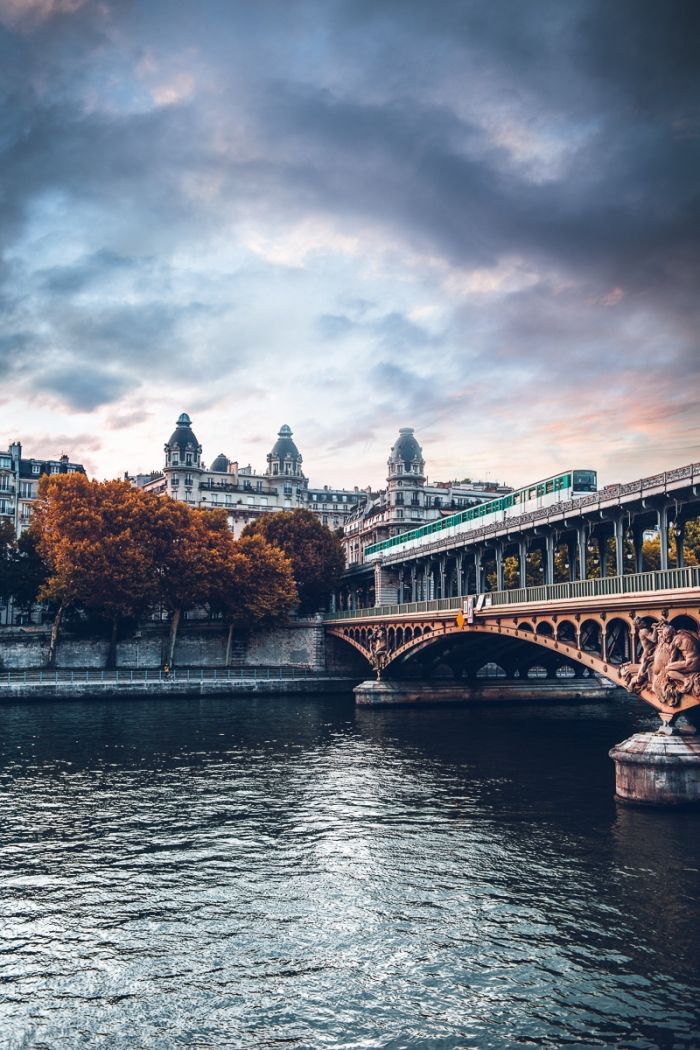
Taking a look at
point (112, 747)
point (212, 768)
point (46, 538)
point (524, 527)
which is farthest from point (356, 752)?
point (46, 538)

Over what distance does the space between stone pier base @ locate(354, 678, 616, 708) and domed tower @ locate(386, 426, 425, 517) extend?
75.2 metres

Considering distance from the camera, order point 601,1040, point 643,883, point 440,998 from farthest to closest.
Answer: point 643,883 < point 440,998 < point 601,1040

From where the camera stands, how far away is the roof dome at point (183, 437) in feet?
600

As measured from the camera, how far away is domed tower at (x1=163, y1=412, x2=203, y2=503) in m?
182

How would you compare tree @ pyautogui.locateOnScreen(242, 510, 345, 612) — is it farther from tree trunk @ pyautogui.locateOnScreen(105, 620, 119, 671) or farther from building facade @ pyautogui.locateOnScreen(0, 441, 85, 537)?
building facade @ pyautogui.locateOnScreen(0, 441, 85, 537)

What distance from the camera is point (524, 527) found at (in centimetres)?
6050

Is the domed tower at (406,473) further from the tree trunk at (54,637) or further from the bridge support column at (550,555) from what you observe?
the bridge support column at (550,555)

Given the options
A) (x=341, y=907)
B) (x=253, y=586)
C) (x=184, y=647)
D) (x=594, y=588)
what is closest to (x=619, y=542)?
(x=594, y=588)

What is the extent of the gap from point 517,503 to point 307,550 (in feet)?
164

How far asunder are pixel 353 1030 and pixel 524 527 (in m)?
44.8

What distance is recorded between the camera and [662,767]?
116 ft

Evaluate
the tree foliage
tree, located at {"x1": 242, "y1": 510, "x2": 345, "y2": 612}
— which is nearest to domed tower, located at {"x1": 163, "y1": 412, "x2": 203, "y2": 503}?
tree, located at {"x1": 242, "y1": 510, "x2": 345, "y2": 612}

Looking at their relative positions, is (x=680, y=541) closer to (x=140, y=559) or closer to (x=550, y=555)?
(x=550, y=555)

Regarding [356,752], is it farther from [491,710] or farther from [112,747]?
[491,710]
